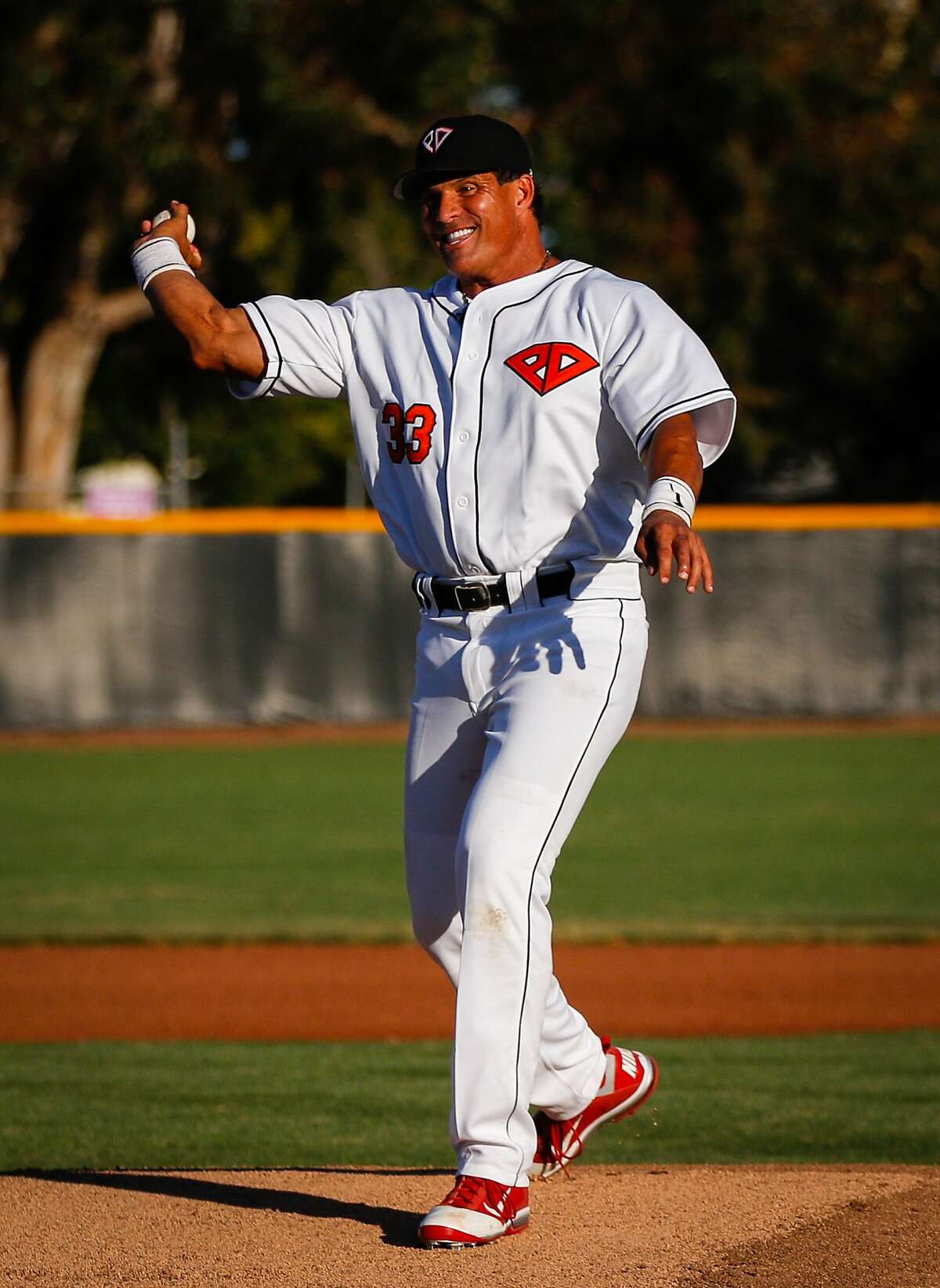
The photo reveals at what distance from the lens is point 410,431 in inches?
133

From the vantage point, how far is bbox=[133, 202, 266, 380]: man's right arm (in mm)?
3422

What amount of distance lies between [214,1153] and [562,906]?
430cm

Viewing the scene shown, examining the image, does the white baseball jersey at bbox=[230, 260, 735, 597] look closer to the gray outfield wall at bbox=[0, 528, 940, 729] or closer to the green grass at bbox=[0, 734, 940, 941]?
the green grass at bbox=[0, 734, 940, 941]

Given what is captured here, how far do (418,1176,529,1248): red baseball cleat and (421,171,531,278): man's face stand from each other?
5.66 feet

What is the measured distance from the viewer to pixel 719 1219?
322 cm

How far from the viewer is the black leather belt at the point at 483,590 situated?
3275 millimetres

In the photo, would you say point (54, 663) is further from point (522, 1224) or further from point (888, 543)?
point (522, 1224)

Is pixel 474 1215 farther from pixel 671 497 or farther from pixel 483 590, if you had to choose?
pixel 671 497

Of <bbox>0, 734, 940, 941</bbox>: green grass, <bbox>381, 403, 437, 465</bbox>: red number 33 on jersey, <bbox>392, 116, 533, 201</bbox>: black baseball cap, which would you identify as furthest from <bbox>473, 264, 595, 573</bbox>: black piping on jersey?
<bbox>0, 734, 940, 941</bbox>: green grass

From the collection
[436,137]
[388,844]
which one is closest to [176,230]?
[436,137]

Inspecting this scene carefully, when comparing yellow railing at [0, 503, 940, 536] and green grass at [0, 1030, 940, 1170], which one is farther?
yellow railing at [0, 503, 940, 536]

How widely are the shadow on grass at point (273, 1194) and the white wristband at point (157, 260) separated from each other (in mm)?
1813

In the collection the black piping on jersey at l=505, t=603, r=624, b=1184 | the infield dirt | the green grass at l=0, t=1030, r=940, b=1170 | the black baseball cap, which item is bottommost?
the infield dirt

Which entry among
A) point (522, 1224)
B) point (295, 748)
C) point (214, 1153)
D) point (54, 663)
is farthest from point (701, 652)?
point (522, 1224)
